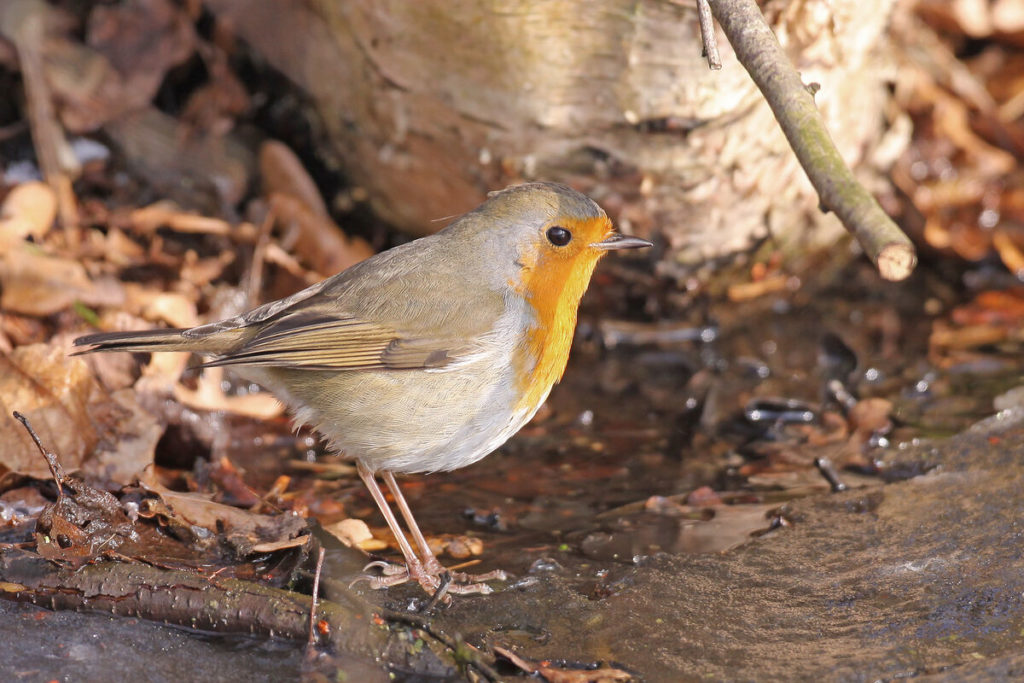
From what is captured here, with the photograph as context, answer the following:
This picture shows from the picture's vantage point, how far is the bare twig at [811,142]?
8.14 feet

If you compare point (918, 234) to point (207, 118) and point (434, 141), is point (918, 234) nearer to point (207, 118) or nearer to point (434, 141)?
point (434, 141)

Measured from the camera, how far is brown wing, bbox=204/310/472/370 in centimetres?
335

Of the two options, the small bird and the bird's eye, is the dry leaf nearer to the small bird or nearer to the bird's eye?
the small bird

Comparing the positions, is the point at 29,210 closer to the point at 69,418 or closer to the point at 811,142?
the point at 69,418

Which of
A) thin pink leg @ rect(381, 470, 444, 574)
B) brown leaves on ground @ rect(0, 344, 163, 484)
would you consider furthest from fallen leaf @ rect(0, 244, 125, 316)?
thin pink leg @ rect(381, 470, 444, 574)

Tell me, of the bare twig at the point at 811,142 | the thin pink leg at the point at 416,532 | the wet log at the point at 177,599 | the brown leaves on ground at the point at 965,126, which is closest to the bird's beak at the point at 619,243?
the bare twig at the point at 811,142

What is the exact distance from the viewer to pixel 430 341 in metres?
3.40

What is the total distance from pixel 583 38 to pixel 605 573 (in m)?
2.14

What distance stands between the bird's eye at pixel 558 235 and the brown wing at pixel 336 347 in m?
0.47

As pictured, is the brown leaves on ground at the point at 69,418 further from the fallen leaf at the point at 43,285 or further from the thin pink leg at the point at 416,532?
the thin pink leg at the point at 416,532

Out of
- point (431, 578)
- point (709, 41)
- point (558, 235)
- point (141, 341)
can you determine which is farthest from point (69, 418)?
point (709, 41)

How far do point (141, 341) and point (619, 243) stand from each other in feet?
5.09

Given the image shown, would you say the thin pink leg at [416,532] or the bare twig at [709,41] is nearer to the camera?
the bare twig at [709,41]

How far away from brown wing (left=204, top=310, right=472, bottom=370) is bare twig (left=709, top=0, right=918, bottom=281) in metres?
1.17
